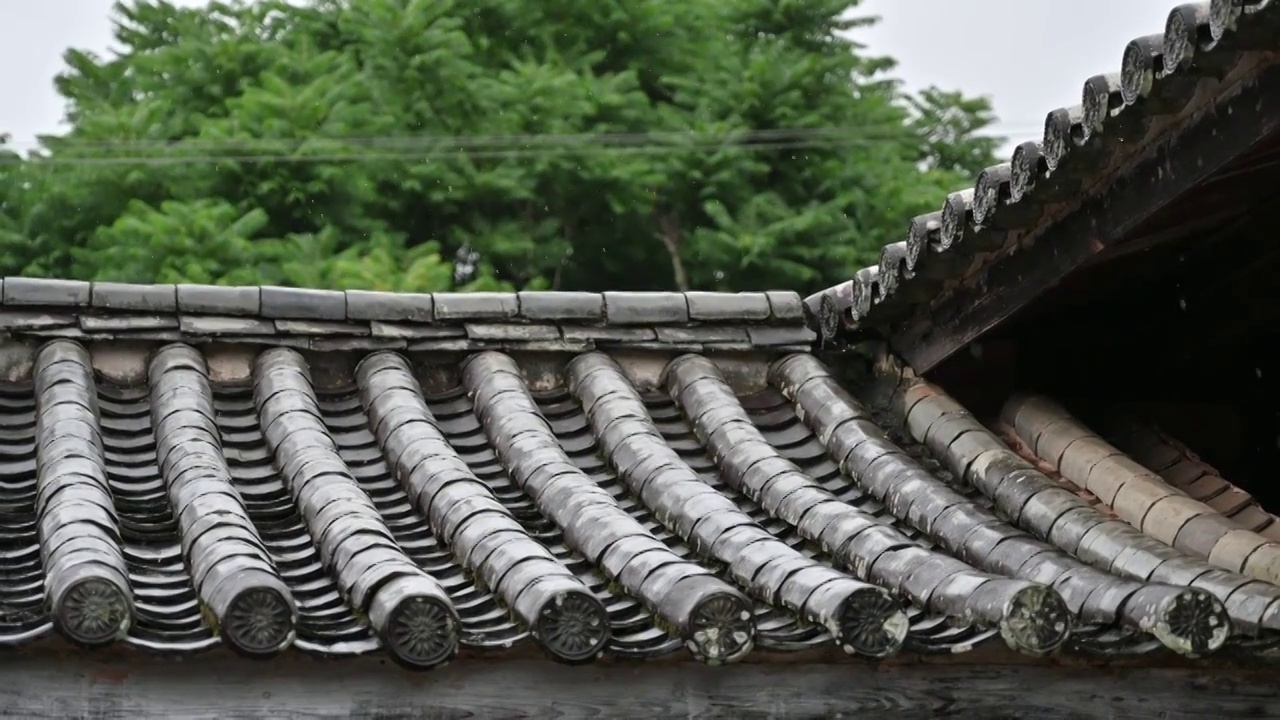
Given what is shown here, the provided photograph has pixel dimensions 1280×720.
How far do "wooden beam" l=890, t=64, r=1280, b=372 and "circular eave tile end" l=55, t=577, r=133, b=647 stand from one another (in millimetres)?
2542

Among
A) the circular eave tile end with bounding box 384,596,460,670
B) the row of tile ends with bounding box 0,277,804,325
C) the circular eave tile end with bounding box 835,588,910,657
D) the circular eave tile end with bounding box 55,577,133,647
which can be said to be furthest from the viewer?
the row of tile ends with bounding box 0,277,804,325

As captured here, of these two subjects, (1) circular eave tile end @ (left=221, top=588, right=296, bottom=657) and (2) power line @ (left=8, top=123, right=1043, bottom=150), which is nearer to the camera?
(1) circular eave tile end @ (left=221, top=588, right=296, bottom=657)

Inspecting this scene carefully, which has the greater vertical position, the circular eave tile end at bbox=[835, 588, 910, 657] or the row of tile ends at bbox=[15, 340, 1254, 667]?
the row of tile ends at bbox=[15, 340, 1254, 667]

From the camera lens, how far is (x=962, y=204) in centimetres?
455

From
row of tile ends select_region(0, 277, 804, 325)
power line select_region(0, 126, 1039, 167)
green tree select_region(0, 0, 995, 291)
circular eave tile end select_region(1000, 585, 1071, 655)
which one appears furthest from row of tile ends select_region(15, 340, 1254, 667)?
power line select_region(0, 126, 1039, 167)

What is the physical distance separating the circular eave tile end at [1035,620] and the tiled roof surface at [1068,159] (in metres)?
1.10

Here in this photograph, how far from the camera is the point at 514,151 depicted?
60.7 feet

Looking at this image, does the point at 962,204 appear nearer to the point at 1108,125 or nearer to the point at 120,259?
the point at 1108,125

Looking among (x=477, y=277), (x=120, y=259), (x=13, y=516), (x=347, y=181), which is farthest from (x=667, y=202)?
(x=13, y=516)

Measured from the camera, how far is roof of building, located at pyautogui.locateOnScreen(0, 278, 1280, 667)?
3623 mm

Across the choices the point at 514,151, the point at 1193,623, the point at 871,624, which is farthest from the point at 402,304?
the point at 514,151

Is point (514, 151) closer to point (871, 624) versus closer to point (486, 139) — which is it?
point (486, 139)

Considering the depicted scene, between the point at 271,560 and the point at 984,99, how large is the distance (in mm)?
18140

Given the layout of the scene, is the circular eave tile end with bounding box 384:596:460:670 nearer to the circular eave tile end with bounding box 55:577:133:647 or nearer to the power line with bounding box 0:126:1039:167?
the circular eave tile end with bounding box 55:577:133:647
